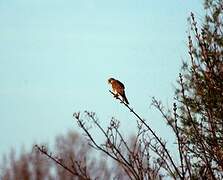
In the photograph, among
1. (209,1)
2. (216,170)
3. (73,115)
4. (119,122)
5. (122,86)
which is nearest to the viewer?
(216,170)

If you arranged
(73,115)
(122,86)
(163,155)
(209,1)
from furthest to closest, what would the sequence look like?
(209,1) < (122,86) < (73,115) < (163,155)

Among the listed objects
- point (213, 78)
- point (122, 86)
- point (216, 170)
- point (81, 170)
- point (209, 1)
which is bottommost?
point (216, 170)

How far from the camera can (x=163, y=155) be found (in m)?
3.07

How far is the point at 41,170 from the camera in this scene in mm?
19750

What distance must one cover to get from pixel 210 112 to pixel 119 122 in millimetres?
1154

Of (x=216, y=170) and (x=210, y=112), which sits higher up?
(x=210, y=112)

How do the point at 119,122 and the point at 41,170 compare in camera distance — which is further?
the point at 41,170

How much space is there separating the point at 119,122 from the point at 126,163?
698mm

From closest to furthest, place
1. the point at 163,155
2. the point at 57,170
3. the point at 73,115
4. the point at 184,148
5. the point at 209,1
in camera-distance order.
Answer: the point at 184,148 < the point at 163,155 < the point at 73,115 < the point at 209,1 < the point at 57,170

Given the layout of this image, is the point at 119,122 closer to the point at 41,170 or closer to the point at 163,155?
the point at 163,155

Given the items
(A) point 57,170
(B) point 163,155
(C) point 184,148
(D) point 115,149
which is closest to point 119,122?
(D) point 115,149

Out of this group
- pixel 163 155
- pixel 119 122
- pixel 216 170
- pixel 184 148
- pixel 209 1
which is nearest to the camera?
pixel 184 148

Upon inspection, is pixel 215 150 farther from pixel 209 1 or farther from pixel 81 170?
pixel 209 1

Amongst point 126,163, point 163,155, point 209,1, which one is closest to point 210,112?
point 163,155
